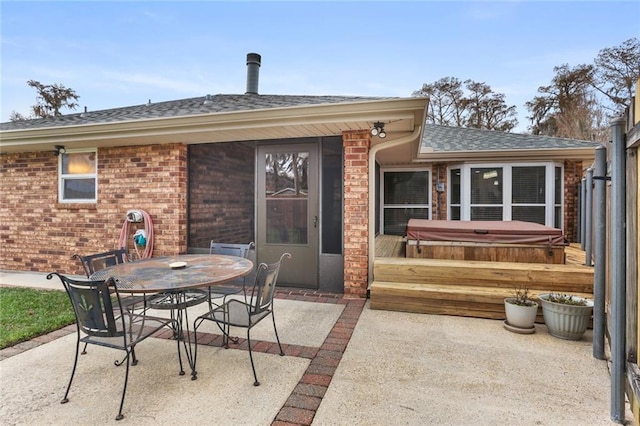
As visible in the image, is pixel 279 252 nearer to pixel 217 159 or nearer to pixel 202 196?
pixel 202 196

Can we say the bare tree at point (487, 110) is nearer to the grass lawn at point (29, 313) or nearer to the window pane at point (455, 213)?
the window pane at point (455, 213)

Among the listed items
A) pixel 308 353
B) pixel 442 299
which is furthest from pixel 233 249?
pixel 442 299

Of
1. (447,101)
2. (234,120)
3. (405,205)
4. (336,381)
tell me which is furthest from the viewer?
(447,101)

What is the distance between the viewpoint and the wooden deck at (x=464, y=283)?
152 inches

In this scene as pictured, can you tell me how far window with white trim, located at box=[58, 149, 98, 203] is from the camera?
19.3ft

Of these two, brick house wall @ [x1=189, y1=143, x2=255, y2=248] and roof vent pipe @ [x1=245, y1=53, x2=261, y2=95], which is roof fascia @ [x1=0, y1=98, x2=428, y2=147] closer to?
brick house wall @ [x1=189, y1=143, x2=255, y2=248]

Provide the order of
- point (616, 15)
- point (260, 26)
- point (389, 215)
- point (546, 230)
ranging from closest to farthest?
1. point (546, 230)
2. point (389, 215)
3. point (260, 26)
4. point (616, 15)

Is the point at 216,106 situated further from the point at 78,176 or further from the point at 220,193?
the point at 78,176

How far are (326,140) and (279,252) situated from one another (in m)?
1.91

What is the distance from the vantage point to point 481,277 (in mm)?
4094

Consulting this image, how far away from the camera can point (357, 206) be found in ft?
15.1

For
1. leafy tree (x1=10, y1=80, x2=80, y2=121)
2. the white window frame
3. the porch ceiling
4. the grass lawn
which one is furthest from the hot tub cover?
leafy tree (x1=10, y1=80, x2=80, y2=121)

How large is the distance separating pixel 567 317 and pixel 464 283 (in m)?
1.12

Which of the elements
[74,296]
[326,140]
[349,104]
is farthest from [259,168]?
[74,296]
